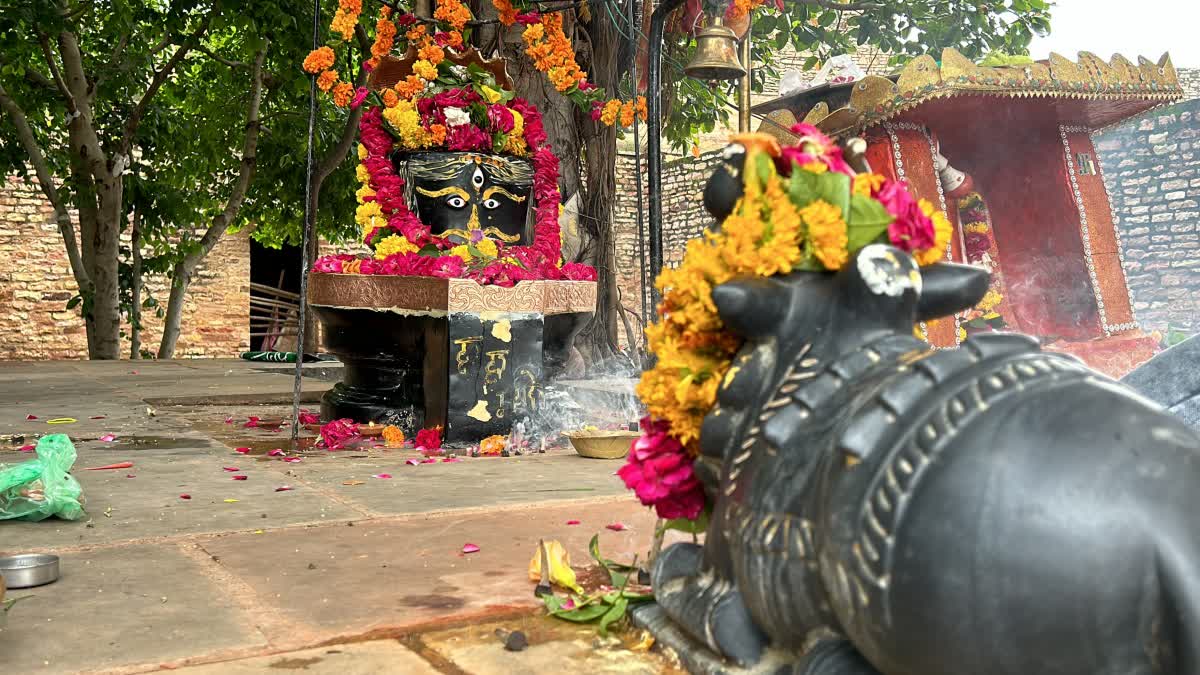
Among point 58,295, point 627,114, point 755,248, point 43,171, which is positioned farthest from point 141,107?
point 755,248

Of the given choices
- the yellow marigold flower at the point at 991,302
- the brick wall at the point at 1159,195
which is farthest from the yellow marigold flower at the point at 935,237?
the brick wall at the point at 1159,195

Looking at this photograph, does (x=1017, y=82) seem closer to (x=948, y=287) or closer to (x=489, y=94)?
(x=489, y=94)

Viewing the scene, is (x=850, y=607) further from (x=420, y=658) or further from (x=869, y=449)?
(x=420, y=658)

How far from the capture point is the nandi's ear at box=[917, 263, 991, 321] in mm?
1612

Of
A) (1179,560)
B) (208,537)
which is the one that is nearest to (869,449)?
(1179,560)

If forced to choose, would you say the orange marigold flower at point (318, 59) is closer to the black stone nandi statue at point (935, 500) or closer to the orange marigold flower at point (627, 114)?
the orange marigold flower at point (627, 114)

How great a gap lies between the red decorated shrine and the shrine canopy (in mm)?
11

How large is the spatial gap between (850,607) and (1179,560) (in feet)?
1.23

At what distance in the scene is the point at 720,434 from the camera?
1635 mm

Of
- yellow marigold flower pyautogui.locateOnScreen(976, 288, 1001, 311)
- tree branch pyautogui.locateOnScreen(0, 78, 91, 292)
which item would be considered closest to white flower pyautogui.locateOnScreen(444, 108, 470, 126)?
yellow marigold flower pyautogui.locateOnScreen(976, 288, 1001, 311)

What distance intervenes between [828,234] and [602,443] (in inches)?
118

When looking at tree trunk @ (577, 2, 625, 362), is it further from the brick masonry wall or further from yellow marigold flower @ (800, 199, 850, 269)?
the brick masonry wall

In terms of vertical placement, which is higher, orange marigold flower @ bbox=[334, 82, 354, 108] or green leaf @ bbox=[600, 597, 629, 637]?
orange marigold flower @ bbox=[334, 82, 354, 108]

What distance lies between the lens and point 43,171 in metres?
12.2
